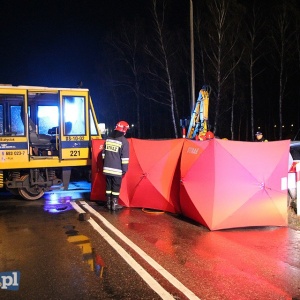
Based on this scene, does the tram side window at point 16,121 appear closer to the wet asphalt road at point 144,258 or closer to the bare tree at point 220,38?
the wet asphalt road at point 144,258

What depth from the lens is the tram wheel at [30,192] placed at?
9562 mm

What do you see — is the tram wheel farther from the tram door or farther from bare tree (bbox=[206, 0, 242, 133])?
bare tree (bbox=[206, 0, 242, 133])

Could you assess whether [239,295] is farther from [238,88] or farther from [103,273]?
[238,88]

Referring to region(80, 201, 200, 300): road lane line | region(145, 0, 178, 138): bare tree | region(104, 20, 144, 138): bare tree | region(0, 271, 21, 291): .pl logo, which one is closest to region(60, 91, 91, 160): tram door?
region(80, 201, 200, 300): road lane line

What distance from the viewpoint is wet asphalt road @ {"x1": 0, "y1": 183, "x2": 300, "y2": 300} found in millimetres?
4074

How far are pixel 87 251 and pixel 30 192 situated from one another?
4.79m

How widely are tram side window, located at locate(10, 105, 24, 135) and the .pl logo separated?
5.37 m

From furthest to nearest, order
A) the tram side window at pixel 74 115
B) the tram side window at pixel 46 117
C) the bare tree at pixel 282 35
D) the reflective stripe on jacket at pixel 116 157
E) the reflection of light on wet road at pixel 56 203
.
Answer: the bare tree at pixel 282 35 < the tram side window at pixel 46 117 < the tram side window at pixel 74 115 < the reflection of light on wet road at pixel 56 203 < the reflective stripe on jacket at pixel 116 157

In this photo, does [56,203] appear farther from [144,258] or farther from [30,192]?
[144,258]

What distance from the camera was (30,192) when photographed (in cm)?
964

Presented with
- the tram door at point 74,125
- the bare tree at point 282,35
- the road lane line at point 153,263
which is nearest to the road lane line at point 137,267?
the road lane line at point 153,263

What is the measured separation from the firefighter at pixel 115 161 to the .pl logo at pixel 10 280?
3.75 meters

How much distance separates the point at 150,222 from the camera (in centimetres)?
725

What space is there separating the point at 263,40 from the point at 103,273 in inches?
1040
